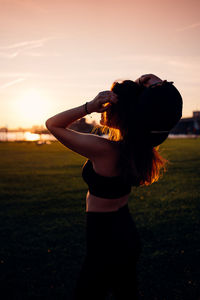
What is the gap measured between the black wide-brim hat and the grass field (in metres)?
2.46

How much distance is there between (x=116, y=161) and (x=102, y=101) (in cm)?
41

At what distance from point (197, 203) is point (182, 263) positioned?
3.28 meters

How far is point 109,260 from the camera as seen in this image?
1.81 meters

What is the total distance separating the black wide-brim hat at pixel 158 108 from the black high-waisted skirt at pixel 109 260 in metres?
0.66

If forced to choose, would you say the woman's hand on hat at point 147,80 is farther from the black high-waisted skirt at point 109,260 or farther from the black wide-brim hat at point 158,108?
the black high-waisted skirt at point 109,260

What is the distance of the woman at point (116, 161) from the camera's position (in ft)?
5.56

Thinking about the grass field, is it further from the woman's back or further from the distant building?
the distant building

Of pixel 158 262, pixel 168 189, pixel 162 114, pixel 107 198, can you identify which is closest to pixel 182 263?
pixel 158 262

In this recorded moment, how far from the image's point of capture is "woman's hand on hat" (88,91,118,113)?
1665 mm

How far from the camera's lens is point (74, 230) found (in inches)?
202

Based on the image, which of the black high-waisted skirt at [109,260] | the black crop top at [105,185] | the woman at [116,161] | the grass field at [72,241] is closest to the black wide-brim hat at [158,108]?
the woman at [116,161]

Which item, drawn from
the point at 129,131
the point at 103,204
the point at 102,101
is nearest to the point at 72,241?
the point at 103,204

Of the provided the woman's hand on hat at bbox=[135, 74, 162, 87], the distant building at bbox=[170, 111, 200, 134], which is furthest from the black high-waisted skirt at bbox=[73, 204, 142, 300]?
the distant building at bbox=[170, 111, 200, 134]

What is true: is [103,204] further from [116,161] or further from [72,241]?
[72,241]
